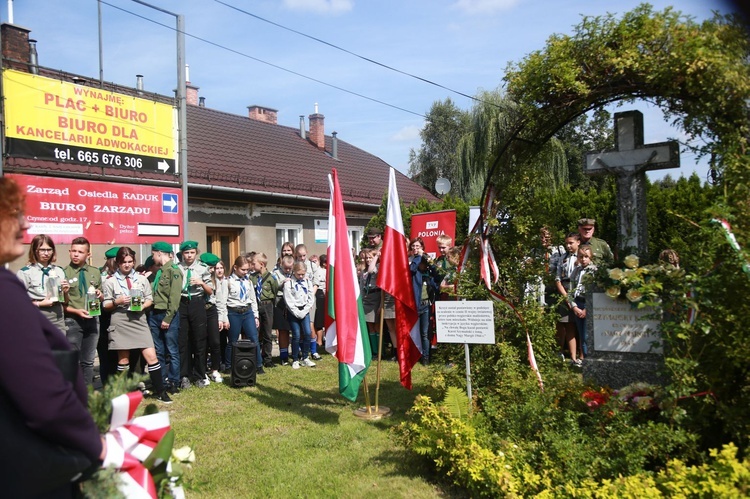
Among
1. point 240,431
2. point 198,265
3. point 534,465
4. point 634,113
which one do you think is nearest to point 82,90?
point 198,265

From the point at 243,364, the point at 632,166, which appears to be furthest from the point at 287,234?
the point at 632,166

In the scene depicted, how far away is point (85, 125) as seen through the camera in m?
9.88

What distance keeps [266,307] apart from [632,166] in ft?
21.3

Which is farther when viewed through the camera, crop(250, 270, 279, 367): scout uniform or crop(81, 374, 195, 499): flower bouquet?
crop(250, 270, 279, 367): scout uniform

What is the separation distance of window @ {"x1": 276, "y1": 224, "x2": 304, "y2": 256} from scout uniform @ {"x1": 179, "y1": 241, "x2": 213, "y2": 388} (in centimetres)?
937

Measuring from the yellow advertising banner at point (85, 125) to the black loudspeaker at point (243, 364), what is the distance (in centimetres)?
430

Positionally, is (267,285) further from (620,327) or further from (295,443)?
(620,327)

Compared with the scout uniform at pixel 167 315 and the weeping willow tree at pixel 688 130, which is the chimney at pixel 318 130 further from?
the weeping willow tree at pixel 688 130

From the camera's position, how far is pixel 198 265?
8.62 metres

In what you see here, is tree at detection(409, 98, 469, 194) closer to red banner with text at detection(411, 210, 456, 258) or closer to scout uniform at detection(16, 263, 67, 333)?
red banner with text at detection(411, 210, 456, 258)

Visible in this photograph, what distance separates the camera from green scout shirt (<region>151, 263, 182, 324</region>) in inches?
312

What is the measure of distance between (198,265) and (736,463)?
714 cm

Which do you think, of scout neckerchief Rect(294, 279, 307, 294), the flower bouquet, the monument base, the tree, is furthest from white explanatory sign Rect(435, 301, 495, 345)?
the tree

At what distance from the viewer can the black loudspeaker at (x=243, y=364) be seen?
849cm
